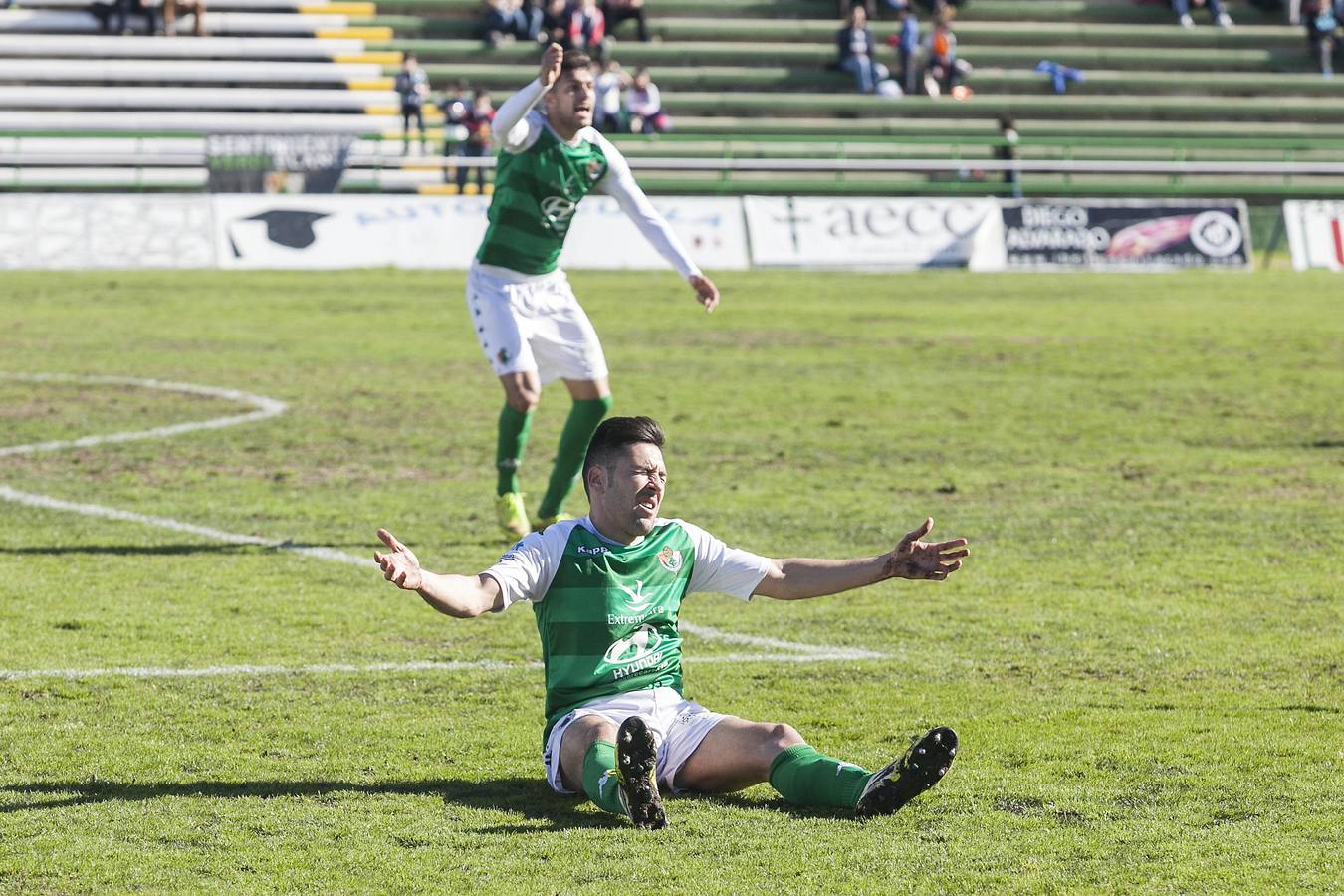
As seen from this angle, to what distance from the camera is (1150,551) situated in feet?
33.0

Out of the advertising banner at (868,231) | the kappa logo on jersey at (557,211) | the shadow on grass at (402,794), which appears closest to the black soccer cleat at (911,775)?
the shadow on grass at (402,794)

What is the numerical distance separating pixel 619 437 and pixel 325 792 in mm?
1375

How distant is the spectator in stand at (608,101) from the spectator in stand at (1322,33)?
650 inches

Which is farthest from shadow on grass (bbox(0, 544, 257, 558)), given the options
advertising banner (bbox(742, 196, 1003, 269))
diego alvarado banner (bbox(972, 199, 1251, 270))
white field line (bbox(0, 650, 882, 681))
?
diego alvarado banner (bbox(972, 199, 1251, 270))

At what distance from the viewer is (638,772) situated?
5.12 meters

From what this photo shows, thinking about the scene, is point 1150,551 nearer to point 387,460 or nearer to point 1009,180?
point 387,460

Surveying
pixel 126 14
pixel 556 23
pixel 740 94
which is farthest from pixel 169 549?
pixel 740 94

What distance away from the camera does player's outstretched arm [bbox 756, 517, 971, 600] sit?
5523 millimetres

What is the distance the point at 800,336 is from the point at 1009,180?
13.0 meters

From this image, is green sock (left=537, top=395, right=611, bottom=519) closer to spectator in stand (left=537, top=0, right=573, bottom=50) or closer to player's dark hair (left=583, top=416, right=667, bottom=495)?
player's dark hair (left=583, top=416, right=667, bottom=495)

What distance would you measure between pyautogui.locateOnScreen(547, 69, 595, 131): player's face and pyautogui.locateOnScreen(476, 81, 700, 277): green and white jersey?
0.55ft

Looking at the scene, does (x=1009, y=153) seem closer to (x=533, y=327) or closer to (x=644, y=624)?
(x=533, y=327)

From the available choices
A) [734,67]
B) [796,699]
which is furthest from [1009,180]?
[796,699]

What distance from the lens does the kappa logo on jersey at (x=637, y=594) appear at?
18.7 ft
